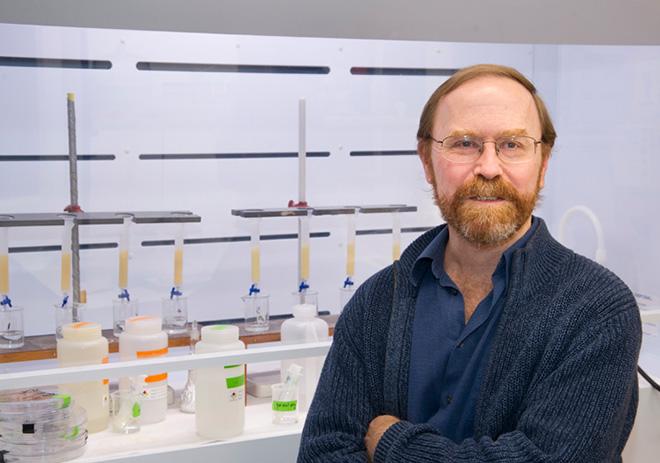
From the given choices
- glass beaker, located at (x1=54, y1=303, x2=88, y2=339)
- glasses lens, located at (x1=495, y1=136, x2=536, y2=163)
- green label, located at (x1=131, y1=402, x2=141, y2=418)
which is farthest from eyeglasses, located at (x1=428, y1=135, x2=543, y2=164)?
glass beaker, located at (x1=54, y1=303, x2=88, y2=339)

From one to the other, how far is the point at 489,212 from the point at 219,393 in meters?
0.79

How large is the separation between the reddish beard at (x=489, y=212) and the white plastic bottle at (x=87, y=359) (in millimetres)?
881

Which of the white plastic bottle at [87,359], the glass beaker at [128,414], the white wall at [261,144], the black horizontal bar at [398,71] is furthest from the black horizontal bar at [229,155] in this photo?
the glass beaker at [128,414]

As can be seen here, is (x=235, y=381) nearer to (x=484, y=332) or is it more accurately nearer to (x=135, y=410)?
(x=135, y=410)

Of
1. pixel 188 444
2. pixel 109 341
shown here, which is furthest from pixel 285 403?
pixel 109 341

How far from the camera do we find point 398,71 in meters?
2.40

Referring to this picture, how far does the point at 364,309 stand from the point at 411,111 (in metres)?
0.95

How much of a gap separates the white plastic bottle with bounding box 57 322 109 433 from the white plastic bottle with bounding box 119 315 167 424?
6 centimetres

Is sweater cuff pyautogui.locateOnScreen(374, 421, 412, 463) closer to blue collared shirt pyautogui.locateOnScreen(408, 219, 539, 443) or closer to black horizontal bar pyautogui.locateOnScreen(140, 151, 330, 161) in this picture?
blue collared shirt pyautogui.locateOnScreen(408, 219, 539, 443)

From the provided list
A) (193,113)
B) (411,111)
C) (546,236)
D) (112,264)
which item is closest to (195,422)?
(112,264)

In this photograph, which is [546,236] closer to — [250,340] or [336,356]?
[336,356]

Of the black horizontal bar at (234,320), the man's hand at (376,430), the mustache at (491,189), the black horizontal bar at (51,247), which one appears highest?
the mustache at (491,189)

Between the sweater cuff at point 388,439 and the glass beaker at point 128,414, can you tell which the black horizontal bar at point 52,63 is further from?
the sweater cuff at point 388,439

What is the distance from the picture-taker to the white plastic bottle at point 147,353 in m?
1.94
